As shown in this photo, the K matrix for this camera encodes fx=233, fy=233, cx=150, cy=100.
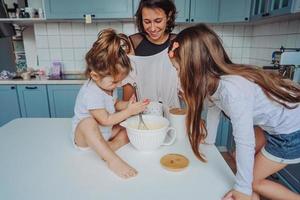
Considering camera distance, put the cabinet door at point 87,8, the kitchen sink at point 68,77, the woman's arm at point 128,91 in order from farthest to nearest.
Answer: the kitchen sink at point 68,77
the cabinet door at point 87,8
the woman's arm at point 128,91

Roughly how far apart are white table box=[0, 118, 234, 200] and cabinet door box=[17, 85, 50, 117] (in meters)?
1.42

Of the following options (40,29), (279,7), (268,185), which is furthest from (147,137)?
(40,29)

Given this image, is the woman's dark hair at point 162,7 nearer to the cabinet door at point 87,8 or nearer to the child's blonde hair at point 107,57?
the child's blonde hair at point 107,57

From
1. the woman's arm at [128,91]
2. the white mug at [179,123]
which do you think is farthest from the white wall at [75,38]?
the white mug at [179,123]

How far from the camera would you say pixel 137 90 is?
1375mm

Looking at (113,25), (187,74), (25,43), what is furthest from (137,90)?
(25,43)

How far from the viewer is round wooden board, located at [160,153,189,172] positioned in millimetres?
707

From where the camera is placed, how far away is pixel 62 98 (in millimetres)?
2260

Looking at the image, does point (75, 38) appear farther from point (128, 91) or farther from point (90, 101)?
point (90, 101)

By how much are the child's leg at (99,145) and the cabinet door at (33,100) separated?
1619 mm

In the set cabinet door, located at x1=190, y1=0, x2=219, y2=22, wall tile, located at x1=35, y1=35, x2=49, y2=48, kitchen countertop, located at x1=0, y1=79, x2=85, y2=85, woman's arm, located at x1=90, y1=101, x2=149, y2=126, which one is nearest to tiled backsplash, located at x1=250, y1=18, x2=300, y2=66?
cabinet door, located at x1=190, y1=0, x2=219, y2=22

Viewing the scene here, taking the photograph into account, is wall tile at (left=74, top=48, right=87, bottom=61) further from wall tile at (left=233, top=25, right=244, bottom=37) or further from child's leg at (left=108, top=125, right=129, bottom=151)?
child's leg at (left=108, top=125, right=129, bottom=151)

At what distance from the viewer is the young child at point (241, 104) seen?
720 millimetres

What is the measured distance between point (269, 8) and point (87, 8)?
5.12ft
